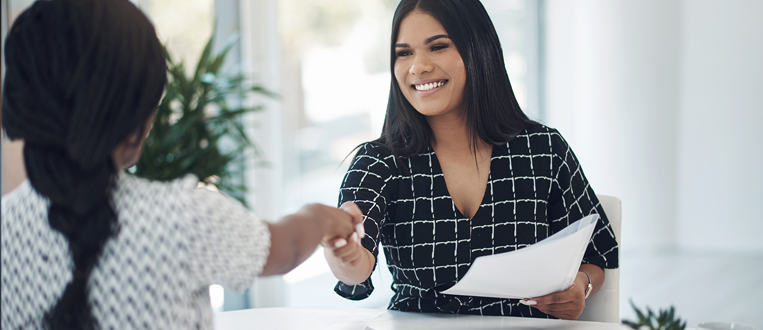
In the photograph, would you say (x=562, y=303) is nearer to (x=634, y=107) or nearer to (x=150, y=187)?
(x=150, y=187)

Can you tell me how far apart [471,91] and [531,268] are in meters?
0.63

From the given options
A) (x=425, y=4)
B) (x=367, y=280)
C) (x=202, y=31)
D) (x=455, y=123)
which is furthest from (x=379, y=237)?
(x=202, y=31)

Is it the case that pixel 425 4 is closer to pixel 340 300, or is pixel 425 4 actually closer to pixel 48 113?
pixel 48 113

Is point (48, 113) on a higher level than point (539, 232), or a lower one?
higher

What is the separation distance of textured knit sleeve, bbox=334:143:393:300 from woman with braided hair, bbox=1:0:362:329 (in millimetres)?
646

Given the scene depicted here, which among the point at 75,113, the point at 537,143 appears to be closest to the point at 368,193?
the point at 537,143

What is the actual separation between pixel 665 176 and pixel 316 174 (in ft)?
10.0

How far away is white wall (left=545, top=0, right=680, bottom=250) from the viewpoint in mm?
4805

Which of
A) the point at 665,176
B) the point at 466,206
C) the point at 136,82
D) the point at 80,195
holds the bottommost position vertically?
the point at 665,176

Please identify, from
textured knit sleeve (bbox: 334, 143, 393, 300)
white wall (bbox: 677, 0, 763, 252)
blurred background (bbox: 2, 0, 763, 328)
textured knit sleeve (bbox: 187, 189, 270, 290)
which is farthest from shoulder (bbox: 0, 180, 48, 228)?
white wall (bbox: 677, 0, 763, 252)

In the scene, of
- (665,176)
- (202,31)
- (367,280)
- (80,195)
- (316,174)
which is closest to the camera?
(80,195)

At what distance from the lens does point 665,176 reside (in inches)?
192

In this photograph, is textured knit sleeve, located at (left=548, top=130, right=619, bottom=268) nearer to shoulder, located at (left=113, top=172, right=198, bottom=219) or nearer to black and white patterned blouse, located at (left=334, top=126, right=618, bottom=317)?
black and white patterned blouse, located at (left=334, top=126, right=618, bottom=317)

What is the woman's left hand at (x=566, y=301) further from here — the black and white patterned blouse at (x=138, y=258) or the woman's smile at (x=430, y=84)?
the black and white patterned blouse at (x=138, y=258)
